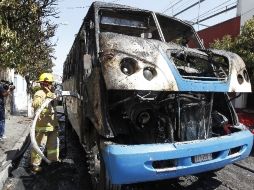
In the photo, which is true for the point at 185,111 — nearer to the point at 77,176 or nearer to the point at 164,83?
the point at 164,83

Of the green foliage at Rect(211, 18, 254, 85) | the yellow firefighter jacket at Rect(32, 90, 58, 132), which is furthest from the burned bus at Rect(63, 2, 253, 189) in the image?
the green foliage at Rect(211, 18, 254, 85)

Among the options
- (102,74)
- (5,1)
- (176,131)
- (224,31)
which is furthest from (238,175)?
(224,31)

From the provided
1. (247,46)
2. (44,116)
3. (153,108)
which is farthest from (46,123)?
(247,46)

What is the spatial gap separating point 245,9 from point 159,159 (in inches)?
608

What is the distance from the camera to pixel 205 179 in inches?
251

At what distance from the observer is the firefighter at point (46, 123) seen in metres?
7.10

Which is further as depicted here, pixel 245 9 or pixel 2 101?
pixel 245 9

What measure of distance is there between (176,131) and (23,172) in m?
3.43

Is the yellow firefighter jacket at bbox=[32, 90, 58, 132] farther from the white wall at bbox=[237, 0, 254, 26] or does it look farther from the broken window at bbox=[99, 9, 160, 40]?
the white wall at bbox=[237, 0, 254, 26]

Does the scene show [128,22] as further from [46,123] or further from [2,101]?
[2,101]

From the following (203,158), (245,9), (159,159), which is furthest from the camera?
(245,9)

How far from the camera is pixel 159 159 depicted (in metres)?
4.42

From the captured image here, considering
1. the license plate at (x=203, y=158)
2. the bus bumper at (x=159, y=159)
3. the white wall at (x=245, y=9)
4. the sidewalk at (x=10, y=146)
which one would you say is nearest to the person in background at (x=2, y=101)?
the sidewalk at (x=10, y=146)

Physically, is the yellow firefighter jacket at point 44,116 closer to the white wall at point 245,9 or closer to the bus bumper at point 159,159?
the bus bumper at point 159,159
